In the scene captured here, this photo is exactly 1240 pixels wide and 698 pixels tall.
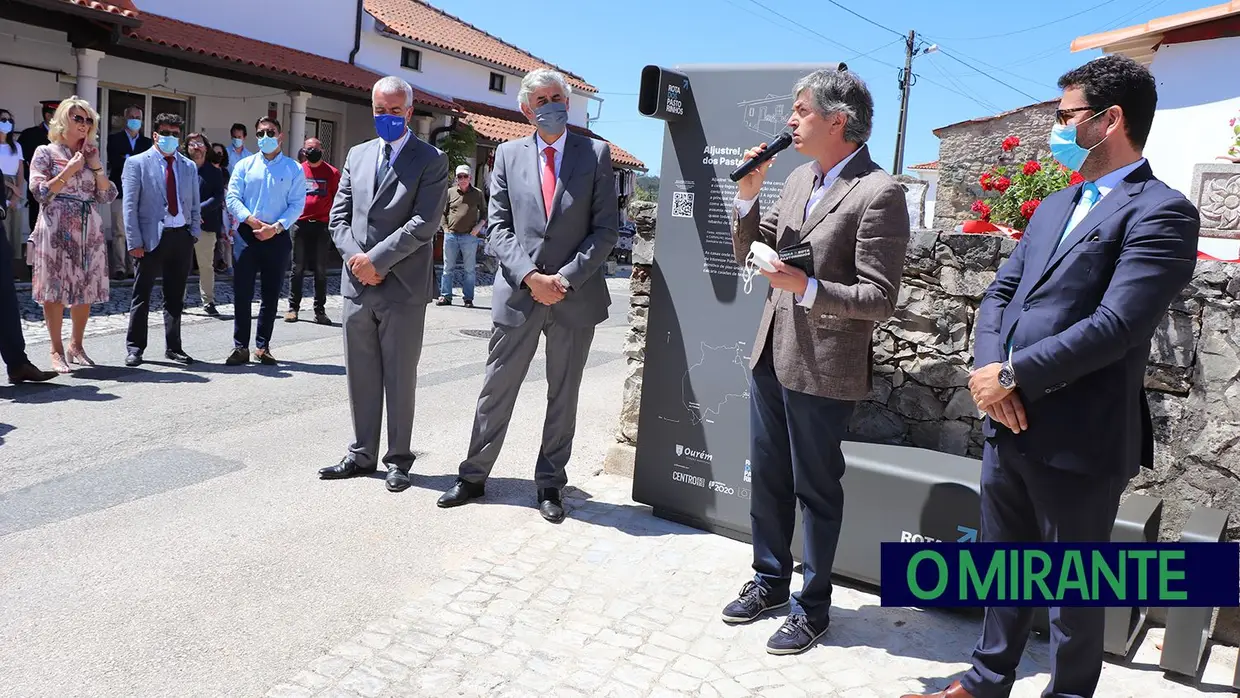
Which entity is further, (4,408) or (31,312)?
(31,312)

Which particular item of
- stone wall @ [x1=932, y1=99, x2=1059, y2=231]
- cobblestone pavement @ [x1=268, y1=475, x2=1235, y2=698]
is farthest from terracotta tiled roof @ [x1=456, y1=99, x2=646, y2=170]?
cobblestone pavement @ [x1=268, y1=475, x2=1235, y2=698]

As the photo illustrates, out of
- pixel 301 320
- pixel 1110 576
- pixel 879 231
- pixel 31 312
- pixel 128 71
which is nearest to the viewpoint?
pixel 1110 576

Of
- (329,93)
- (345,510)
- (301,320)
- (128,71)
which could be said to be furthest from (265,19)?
(345,510)

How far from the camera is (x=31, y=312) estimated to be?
9.52 metres

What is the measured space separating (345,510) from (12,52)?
12.4 m

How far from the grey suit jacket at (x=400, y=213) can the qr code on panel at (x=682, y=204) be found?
51.3 inches

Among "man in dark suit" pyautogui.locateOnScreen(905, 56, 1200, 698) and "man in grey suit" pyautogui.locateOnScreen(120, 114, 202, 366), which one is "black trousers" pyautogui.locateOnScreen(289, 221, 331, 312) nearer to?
"man in grey suit" pyautogui.locateOnScreen(120, 114, 202, 366)

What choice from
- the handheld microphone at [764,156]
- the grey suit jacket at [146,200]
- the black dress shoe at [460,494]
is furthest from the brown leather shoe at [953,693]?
the grey suit jacket at [146,200]

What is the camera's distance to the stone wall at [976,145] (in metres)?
22.2

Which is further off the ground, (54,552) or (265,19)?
(265,19)

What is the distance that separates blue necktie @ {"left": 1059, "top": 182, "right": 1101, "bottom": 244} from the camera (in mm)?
2711

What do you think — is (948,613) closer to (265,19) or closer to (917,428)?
(917,428)

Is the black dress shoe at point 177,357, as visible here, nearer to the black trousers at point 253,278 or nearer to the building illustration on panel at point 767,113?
the black trousers at point 253,278

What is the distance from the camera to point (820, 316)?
3404 mm
